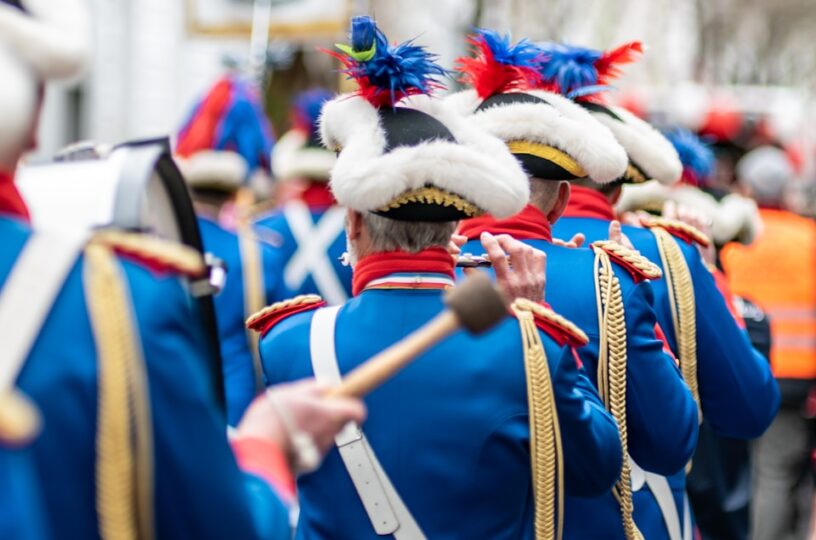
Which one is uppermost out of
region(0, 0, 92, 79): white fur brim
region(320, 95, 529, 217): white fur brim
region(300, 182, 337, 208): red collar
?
region(0, 0, 92, 79): white fur brim

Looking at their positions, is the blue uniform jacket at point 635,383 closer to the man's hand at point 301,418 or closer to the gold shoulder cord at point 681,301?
the gold shoulder cord at point 681,301

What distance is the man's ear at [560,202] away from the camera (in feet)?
10.6

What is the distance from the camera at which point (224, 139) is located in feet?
20.1

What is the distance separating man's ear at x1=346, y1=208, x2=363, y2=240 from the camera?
104 inches

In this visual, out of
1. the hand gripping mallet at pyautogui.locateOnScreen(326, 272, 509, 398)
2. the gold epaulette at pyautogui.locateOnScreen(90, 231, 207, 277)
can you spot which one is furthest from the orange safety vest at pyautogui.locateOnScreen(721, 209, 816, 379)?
the gold epaulette at pyautogui.locateOnScreen(90, 231, 207, 277)

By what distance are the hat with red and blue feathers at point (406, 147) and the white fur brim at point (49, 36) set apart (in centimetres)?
86

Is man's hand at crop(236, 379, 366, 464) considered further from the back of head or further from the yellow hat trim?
the back of head

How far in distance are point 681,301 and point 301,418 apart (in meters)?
1.81

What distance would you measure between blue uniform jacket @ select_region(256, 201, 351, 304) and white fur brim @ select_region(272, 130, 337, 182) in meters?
0.56

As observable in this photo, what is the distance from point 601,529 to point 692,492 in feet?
5.48

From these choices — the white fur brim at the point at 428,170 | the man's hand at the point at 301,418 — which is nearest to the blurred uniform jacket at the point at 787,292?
the white fur brim at the point at 428,170

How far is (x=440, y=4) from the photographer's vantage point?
17359 millimetres

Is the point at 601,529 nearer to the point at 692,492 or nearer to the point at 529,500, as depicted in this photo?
the point at 529,500

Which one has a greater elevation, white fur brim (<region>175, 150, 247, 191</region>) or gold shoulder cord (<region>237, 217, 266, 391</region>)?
white fur brim (<region>175, 150, 247, 191</region>)
